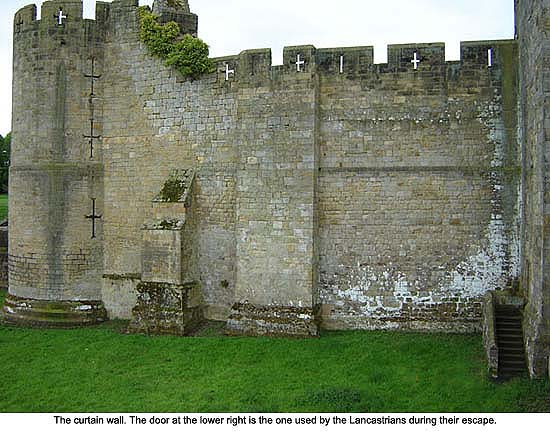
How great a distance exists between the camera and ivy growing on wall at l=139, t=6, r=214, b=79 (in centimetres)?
1471

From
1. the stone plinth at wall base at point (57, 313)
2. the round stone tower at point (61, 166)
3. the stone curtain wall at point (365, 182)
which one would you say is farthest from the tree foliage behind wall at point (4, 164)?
the stone curtain wall at point (365, 182)

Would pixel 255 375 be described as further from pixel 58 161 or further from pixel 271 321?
pixel 58 161

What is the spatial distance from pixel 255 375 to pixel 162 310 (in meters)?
3.83

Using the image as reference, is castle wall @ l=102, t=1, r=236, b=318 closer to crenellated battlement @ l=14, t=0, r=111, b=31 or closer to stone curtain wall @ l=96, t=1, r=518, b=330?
stone curtain wall @ l=96, t=1, r=518, b=330

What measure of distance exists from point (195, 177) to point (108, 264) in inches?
138

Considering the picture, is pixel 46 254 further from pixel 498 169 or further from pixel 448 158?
pixel 498 169

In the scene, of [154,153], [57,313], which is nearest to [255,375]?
[57,313]

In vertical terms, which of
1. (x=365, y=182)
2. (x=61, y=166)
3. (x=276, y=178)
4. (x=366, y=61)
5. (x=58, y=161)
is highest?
(x=366, y=61)

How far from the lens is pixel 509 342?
1127cm

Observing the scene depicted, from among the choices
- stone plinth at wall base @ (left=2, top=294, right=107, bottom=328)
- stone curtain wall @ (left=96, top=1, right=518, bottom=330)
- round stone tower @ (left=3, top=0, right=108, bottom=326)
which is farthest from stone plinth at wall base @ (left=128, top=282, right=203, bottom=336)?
round stone tower @ (left=3, top=0, right=108, bottom=326)

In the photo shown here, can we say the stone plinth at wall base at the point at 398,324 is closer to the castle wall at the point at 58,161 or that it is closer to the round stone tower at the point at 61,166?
the round stone tower at the point at 61,166

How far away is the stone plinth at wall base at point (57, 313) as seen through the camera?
15.3m

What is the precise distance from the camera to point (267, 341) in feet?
43.3

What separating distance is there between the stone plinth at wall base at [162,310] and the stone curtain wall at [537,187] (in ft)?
25.0
